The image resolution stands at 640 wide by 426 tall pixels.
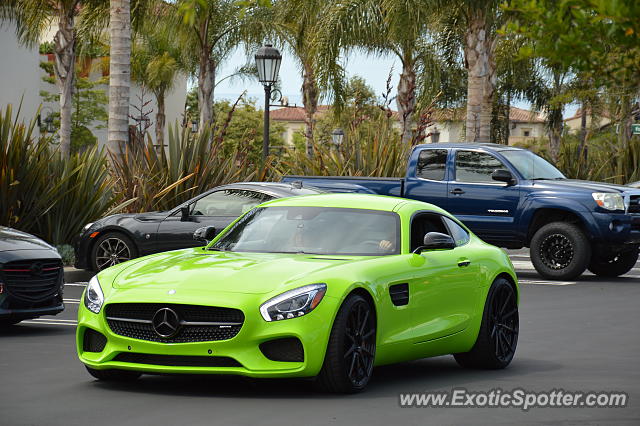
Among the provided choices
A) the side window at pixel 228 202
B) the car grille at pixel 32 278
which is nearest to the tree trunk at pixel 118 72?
the side window at pixel 228 202

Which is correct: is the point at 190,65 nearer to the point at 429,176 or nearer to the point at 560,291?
the point at 429,176

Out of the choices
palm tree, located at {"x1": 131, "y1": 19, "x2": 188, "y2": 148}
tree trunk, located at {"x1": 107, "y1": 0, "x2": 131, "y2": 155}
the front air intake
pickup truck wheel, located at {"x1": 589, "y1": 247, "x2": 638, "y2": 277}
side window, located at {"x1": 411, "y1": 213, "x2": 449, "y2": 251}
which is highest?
palm tree, located at {"x1": 131, "y1": 19, "x2": 188, "y2": 148}

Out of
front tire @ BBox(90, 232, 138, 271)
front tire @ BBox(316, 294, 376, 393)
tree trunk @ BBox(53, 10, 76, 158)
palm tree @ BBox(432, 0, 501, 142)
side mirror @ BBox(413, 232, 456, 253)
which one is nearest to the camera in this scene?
front tire @ BBox(316, 294, 376, 393)

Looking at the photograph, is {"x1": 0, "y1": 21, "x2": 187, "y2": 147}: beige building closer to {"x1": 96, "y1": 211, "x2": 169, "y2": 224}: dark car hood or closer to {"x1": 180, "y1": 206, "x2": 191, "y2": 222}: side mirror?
{"x1": 96, "y1": 211, "x2": 169, "y2": 224}: dark car hood

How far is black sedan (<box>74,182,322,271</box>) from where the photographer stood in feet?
62.2

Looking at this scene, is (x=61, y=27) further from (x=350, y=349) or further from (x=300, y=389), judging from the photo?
(x=350, y=349)

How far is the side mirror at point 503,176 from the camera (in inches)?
838

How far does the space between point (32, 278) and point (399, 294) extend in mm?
4717

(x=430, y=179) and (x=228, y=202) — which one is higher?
(x=430, y=179)

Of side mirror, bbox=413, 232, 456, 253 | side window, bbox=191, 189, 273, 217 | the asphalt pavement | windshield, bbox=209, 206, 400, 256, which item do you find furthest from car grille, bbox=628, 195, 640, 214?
side mirror, bbox=413, 232, 456, 253

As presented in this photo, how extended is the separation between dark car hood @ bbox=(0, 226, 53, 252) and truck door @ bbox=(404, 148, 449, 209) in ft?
31.8

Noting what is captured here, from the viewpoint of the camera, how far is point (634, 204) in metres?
20.8

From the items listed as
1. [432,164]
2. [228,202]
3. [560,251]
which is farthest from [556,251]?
[228,202]

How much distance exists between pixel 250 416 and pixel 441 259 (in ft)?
9.06
